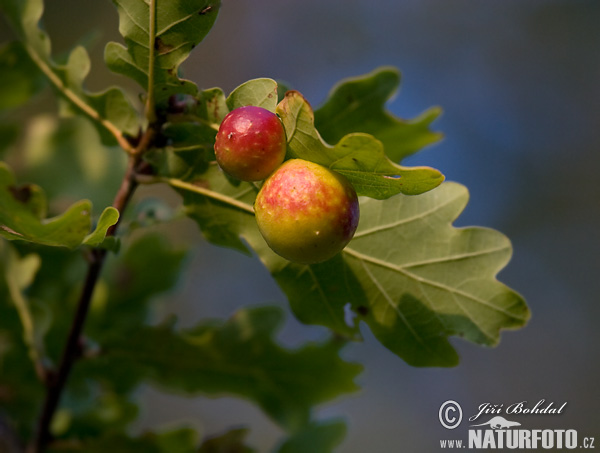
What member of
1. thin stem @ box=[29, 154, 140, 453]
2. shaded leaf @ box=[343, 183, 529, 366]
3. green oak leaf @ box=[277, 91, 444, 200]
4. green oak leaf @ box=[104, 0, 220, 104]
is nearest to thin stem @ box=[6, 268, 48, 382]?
thin stem @ box=[29, 154, 140, 453]

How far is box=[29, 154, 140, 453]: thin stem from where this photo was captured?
1.11 meters

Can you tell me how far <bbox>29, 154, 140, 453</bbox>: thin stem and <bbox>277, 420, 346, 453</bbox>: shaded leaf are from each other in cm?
58

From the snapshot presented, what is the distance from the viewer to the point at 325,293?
1103 millimetres

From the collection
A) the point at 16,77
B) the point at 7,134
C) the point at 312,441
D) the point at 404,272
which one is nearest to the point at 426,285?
the point at 404,272

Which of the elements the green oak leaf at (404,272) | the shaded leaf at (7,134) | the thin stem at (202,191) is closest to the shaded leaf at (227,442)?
the green oak leaf at (404,272)

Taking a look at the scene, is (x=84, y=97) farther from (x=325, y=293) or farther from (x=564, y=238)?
(x=564, y=238)

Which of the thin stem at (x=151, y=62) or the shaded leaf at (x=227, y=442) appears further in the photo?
the shaded leaf at (x=227, y=442)

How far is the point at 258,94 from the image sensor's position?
90 cm

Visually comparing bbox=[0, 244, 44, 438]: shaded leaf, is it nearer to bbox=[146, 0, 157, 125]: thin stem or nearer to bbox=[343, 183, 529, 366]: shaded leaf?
bbox=[146, 0, 157, 125]: thin stem

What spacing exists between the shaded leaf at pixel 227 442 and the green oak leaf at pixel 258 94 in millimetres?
884

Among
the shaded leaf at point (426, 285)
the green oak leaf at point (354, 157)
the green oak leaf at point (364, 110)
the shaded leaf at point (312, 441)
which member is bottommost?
the shaded leaf at point (312, 441)

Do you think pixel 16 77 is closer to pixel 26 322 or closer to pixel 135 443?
pixel 26 322

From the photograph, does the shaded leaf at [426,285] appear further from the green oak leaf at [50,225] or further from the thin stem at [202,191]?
the green oak leaf at [50,225]

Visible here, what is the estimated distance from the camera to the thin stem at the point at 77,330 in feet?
3.64
